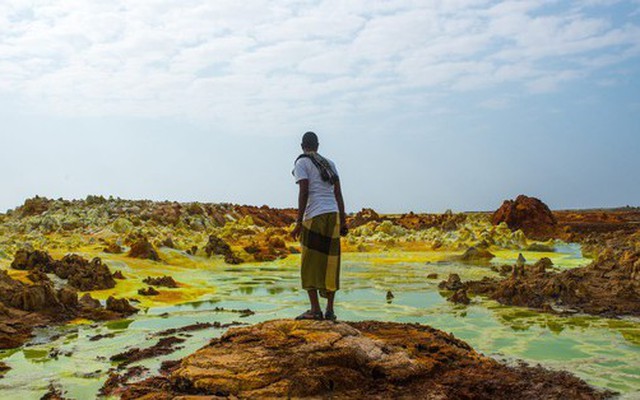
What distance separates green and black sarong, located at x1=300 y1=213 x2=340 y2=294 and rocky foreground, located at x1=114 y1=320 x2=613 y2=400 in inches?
18.5

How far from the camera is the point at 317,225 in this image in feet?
18.4

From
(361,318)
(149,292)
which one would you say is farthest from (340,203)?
(149,292)

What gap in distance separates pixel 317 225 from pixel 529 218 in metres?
27.8

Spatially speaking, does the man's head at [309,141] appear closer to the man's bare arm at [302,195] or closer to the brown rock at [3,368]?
the man's bare arm at [302,195]

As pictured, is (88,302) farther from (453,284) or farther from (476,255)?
(476,255)

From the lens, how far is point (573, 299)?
10.0m

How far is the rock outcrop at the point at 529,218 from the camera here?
99.5ft

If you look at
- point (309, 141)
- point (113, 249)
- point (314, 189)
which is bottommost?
point (113, 249)

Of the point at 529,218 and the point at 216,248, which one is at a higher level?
the point at 529,218

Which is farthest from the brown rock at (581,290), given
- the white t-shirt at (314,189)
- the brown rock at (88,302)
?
the brown rock at (88,302)

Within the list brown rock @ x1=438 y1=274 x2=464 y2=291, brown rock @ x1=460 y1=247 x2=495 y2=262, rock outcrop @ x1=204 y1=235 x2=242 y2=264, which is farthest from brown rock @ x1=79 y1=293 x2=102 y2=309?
brown rock @ x1=460 y1=247 x2=495 y2=262

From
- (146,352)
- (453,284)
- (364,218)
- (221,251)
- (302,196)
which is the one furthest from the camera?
(364,218)

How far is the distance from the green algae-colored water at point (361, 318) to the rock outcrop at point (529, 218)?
17.9 meters

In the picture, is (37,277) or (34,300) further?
(37,277)
